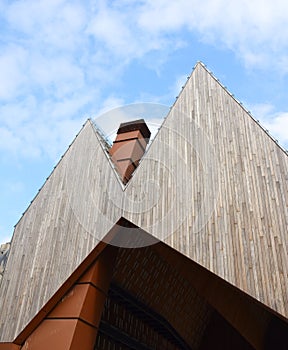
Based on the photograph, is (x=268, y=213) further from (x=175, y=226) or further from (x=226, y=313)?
(x=226, y=313)

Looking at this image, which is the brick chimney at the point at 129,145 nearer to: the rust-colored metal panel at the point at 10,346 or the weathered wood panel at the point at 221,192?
the weathered wood panel at the point at 221,192

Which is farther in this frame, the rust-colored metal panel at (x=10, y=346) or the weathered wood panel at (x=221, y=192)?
the rust-colored metal panel at (x=10, y=346)

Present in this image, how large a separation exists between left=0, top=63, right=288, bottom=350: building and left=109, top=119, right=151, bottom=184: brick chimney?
0.09 m

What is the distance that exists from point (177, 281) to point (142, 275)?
1804mm

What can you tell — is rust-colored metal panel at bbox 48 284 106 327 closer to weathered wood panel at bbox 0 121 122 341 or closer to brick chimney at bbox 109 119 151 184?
weathered wood panel at bbox 0 121 122 341

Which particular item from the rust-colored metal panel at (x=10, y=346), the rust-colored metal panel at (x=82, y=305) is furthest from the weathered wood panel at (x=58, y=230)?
the rust-colored metal panel at (x=82, y=305)

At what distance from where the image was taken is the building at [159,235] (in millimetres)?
8539

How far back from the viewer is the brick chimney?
43.0ft

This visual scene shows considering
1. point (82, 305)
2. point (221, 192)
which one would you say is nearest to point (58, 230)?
point (82, 305)

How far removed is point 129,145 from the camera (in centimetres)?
1432

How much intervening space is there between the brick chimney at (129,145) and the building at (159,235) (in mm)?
95

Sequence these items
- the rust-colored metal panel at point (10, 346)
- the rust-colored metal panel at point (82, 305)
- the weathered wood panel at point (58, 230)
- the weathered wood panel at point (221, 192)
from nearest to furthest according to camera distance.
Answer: the weathered wood panel at point (221, 192)
the rust-colored metal panel at point (82, 305)
the rust-colored metal panel at point (10, 346)
the weathered wood panel at point (58, 230)

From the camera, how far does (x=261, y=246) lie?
326 inches

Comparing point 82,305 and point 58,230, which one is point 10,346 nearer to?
point 82,305
